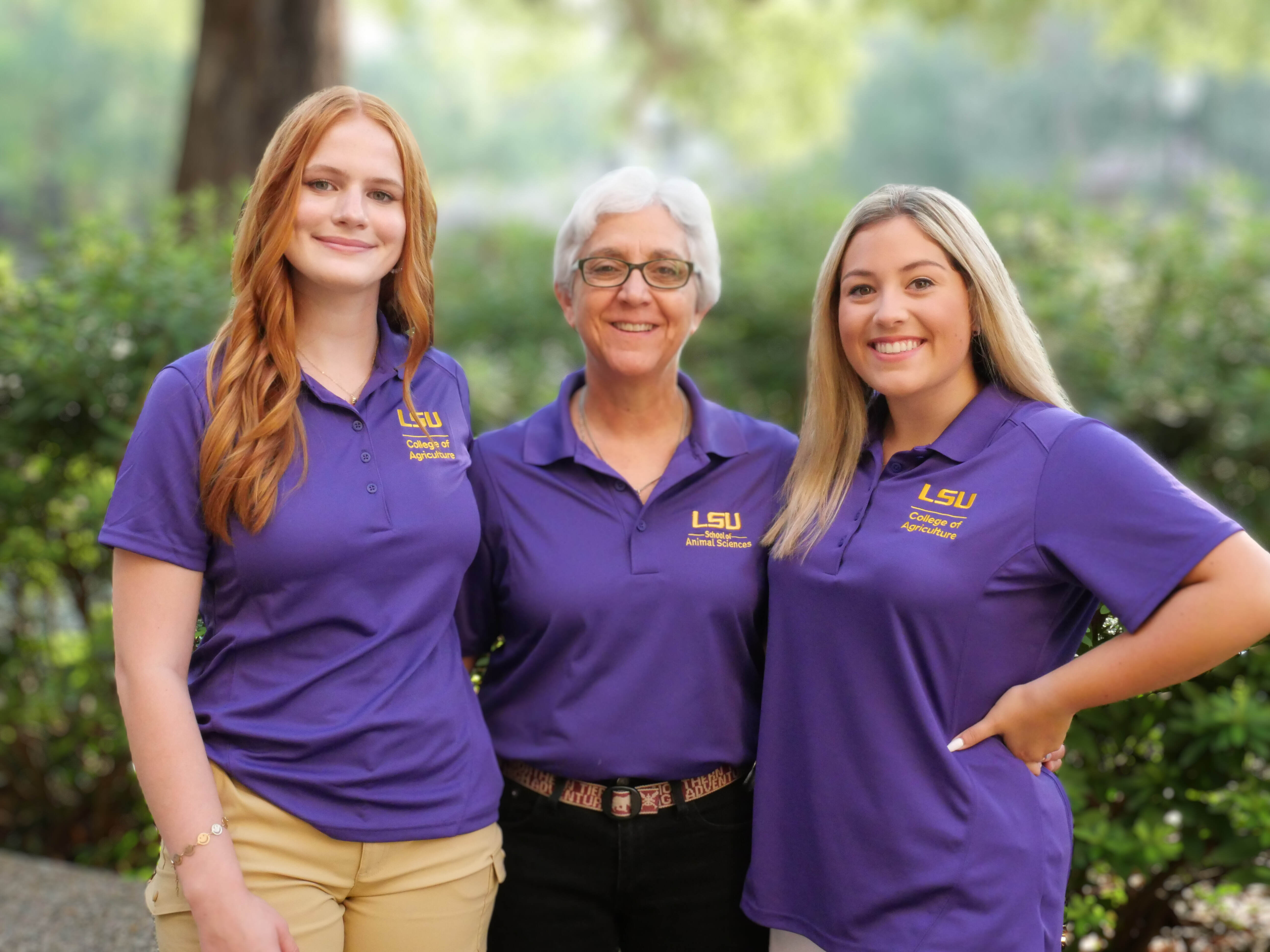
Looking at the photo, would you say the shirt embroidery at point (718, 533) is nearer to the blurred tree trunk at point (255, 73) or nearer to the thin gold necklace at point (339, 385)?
the thin gold necklace at point (339, 385)

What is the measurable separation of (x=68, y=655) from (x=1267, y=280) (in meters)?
5.89

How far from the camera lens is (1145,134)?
42.9 meters

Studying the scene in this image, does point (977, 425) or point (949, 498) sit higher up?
point (977, 425)

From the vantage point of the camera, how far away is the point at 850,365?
2.57 meters

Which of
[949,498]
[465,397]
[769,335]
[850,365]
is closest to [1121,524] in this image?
[949,498]

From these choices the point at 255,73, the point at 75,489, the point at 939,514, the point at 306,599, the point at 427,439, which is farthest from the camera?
the point at 255,73

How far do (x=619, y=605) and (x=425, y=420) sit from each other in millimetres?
588

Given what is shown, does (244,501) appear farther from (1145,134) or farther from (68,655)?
(1145,134)

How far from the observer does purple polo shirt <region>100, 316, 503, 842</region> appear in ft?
6.76

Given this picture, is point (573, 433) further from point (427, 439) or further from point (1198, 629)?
point (1198, 629)

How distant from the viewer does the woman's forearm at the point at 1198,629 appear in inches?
76.2

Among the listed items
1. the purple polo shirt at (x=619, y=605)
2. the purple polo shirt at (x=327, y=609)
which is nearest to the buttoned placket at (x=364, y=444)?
→ the purple polo shirt at (x=327, y=609)

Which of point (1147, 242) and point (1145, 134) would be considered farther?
point (1145, 134)

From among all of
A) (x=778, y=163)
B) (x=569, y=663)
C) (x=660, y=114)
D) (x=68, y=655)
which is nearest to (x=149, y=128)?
(x=660, y=114)
